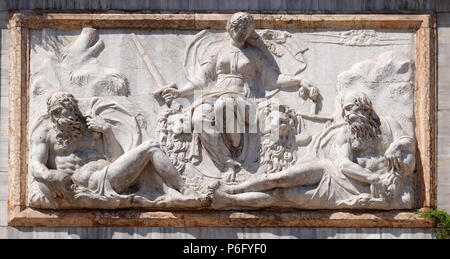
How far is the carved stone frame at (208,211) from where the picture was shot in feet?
63.7

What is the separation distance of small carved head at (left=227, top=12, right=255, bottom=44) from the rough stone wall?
1.24 feet

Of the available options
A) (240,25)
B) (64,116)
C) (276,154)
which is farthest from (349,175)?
(64,116)

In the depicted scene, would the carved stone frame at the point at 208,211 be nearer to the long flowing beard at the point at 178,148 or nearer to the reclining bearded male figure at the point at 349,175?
the reclining bearded male figure at the point at 349,175

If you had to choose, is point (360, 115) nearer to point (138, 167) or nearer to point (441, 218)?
point (441, 218)

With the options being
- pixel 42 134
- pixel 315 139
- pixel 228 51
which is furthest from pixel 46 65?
pixel 315 139

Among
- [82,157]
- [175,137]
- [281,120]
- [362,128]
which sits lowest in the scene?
[82,157]

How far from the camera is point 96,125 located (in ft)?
64.1

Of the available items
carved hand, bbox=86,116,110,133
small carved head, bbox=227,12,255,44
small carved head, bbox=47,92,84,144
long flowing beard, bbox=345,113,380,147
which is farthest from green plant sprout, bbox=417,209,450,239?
small carved head, bbox=47,92,84,144

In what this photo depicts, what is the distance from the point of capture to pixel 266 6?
20.0 m

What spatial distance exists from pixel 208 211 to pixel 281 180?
99 cm

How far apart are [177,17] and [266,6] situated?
114 centimetres

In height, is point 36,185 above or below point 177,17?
below
